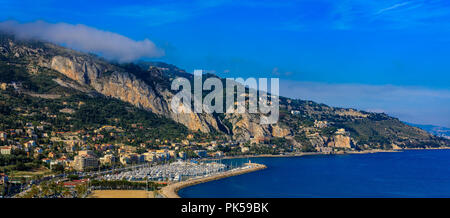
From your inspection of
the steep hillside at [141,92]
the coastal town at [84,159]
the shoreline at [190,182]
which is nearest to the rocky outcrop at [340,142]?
the steep hillside at [141,92]

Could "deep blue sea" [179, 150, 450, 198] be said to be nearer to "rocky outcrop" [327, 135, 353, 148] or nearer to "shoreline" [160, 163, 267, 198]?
"shoreline" [160, 163, 267, 198]

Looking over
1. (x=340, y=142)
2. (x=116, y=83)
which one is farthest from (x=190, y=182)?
(x=340, y=142)

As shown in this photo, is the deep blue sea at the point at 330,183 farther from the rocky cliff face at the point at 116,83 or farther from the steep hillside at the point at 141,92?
the rocky cliff face at the point at 116,83

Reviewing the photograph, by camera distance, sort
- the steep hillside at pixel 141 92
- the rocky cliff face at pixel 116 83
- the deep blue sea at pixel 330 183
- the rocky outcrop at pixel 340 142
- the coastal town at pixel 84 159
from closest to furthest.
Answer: the deep blue sea at pixel 330 183, the coastal town at pixel 84 159, the steep hillside at pixel 141 92, the rocky cliff face at pixel 116 83, the rocky outcrop at pixel 340 142

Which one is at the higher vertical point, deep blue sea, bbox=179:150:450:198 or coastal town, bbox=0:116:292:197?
coastal town, bbox=0:116:292:197

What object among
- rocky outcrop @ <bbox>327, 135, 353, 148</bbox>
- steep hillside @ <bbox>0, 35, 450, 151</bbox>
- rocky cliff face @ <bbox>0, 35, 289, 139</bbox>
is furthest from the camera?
rocky outcrop @ <bbox>327, 135, 353, 148</bbox>

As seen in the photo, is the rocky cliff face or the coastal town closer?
the coastal town

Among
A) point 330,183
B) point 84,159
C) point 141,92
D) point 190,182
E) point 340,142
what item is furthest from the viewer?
point 340,142

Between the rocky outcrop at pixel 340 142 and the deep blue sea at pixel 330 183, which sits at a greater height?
the rocky outcrop at pixel 340 142

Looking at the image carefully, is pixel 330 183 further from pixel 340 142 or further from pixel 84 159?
pixel 340 142

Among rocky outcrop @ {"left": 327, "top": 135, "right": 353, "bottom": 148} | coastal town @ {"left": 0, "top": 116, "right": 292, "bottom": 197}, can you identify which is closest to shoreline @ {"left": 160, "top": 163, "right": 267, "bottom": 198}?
coastal town @ {"left": 0, "top": 116, "right": 292, "bottom": 197}

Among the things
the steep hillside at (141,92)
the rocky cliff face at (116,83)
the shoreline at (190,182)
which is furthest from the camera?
the rocky cliff face at (116,83)
